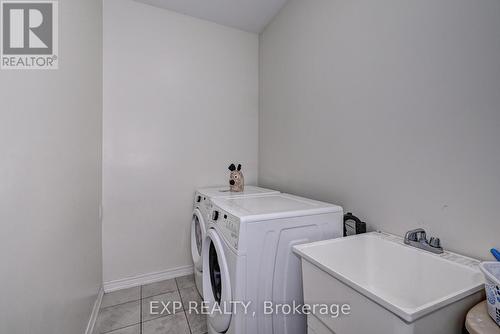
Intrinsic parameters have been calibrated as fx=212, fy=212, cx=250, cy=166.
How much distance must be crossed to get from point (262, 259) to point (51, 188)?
1.04m

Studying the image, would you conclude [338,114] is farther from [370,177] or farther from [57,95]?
[57,95]

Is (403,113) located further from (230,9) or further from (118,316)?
(118,316)

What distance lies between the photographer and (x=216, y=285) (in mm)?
1403

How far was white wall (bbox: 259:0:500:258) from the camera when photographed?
85 cm

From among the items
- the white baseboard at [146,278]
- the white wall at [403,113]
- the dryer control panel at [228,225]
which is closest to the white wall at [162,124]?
the white baseboard at [146,278]

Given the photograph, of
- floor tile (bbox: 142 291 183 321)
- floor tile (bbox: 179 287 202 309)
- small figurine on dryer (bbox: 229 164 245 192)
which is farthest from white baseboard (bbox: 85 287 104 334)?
small figurine on dryer (bbox: 229 164 245 192)

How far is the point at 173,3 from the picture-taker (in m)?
2.04

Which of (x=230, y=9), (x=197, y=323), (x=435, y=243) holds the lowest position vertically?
(x=197, y=323)

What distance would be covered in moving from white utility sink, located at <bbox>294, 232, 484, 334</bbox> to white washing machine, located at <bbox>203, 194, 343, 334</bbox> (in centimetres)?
19

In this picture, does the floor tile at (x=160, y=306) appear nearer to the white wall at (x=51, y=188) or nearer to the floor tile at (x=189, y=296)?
the floor tile at (x=189, y=296)

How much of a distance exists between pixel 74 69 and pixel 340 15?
174 centimetres

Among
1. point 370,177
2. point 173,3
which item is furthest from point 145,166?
point 370,177

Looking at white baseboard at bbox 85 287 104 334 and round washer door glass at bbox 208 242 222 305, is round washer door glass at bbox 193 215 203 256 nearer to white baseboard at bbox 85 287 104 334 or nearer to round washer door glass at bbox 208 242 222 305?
round washer door glass at bbox 208 242 222 305

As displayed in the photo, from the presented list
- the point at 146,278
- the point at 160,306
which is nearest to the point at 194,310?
the point at 160,306
